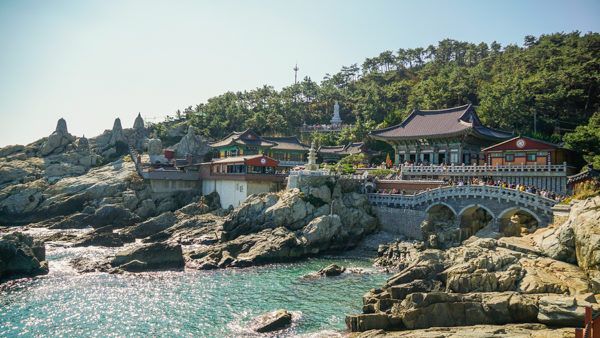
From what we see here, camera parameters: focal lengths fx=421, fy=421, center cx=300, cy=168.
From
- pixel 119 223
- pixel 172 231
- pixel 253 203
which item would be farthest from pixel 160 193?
pixel 253 203

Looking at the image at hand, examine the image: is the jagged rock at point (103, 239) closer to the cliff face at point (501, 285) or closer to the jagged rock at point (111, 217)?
the jagged rock at point (111, 217)

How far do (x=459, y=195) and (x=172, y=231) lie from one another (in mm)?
32165

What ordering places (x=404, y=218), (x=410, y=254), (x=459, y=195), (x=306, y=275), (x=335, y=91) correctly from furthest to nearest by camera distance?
(x=335, y=91) → (x=404, y=218) → (x=459, y=195) → (x=410, y=254) → (x=306, y=275)

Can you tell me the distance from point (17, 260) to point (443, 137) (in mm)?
46392

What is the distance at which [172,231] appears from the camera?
49.7 m

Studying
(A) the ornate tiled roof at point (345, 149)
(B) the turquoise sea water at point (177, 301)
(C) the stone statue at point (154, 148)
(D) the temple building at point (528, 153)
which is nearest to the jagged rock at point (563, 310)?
(B) the turquoise sea water at point (177, 301)

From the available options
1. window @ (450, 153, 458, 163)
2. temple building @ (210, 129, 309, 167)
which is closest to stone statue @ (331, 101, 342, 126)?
temple building @ (210, 129, 309, 167)

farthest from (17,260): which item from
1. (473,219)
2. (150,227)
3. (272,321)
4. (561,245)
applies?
(473,219)

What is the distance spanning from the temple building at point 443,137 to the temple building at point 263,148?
17.0 metres

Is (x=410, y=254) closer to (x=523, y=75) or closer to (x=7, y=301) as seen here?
(x=7, y=301)

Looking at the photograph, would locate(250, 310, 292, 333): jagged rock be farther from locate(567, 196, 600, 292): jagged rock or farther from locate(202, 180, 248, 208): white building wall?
locate(202, 180, 248, 208): white building wall

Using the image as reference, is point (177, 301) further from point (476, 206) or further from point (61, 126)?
point (61, 126)

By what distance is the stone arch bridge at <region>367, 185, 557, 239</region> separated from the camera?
3582cm

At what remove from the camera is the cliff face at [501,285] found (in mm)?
21016
